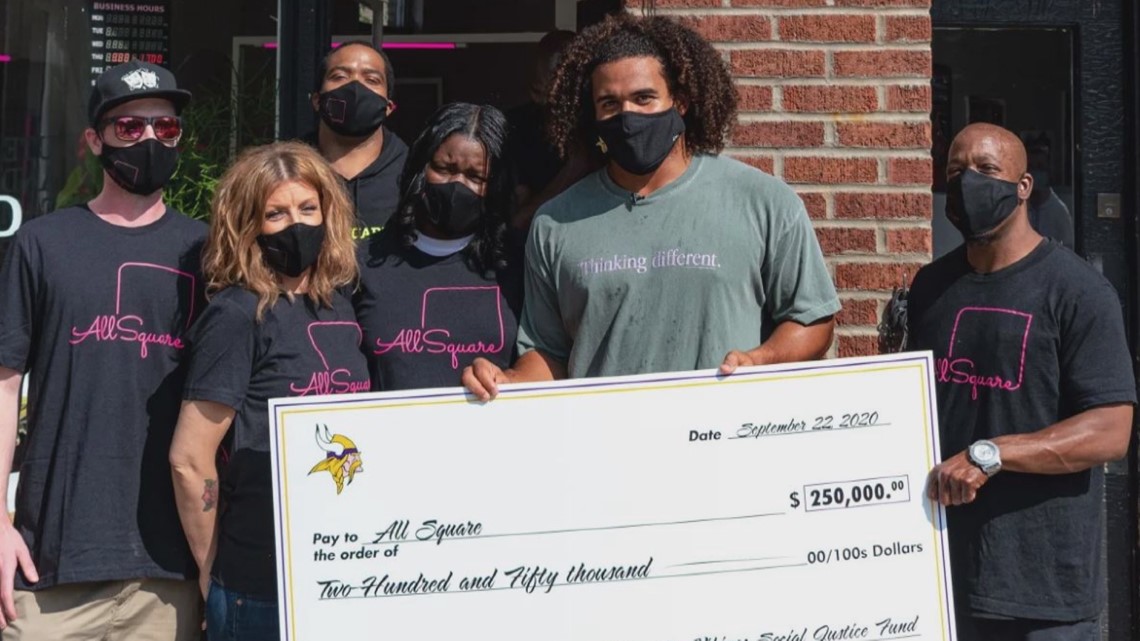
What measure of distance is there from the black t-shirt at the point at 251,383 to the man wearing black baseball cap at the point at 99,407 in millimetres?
178

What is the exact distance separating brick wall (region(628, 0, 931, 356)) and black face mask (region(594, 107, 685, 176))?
3.62 feet

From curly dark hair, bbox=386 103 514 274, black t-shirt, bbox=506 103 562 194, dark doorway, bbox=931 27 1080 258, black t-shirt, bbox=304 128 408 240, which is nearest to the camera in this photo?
curly dark hair, bbox=386 103 514 274

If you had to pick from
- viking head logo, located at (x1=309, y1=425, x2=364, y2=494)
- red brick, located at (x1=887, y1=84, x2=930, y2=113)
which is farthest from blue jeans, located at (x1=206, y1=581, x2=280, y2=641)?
red brick, located at (x1=887, y1=84, x2=930, y2=113)

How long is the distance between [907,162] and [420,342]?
186 centimetres

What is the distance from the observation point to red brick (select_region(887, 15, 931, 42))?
14.3 feet

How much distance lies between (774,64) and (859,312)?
883 millimetres

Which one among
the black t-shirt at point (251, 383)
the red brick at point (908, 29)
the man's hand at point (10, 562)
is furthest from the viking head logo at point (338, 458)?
the red brick at point (908, 29)

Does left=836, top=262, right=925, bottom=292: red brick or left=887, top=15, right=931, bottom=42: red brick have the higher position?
left=887, top=15, right=931, bottom=42: red brick

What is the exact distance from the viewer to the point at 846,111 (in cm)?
436

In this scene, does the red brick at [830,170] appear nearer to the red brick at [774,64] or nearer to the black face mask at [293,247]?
the red brick at [774,64]

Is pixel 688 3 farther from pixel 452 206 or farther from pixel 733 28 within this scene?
pixel 452 206

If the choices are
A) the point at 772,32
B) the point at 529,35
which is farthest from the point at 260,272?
the point at 529,35

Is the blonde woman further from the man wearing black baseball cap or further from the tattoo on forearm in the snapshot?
the man wearing black baseball cap

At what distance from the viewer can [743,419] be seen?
Answer: 3219 mm
